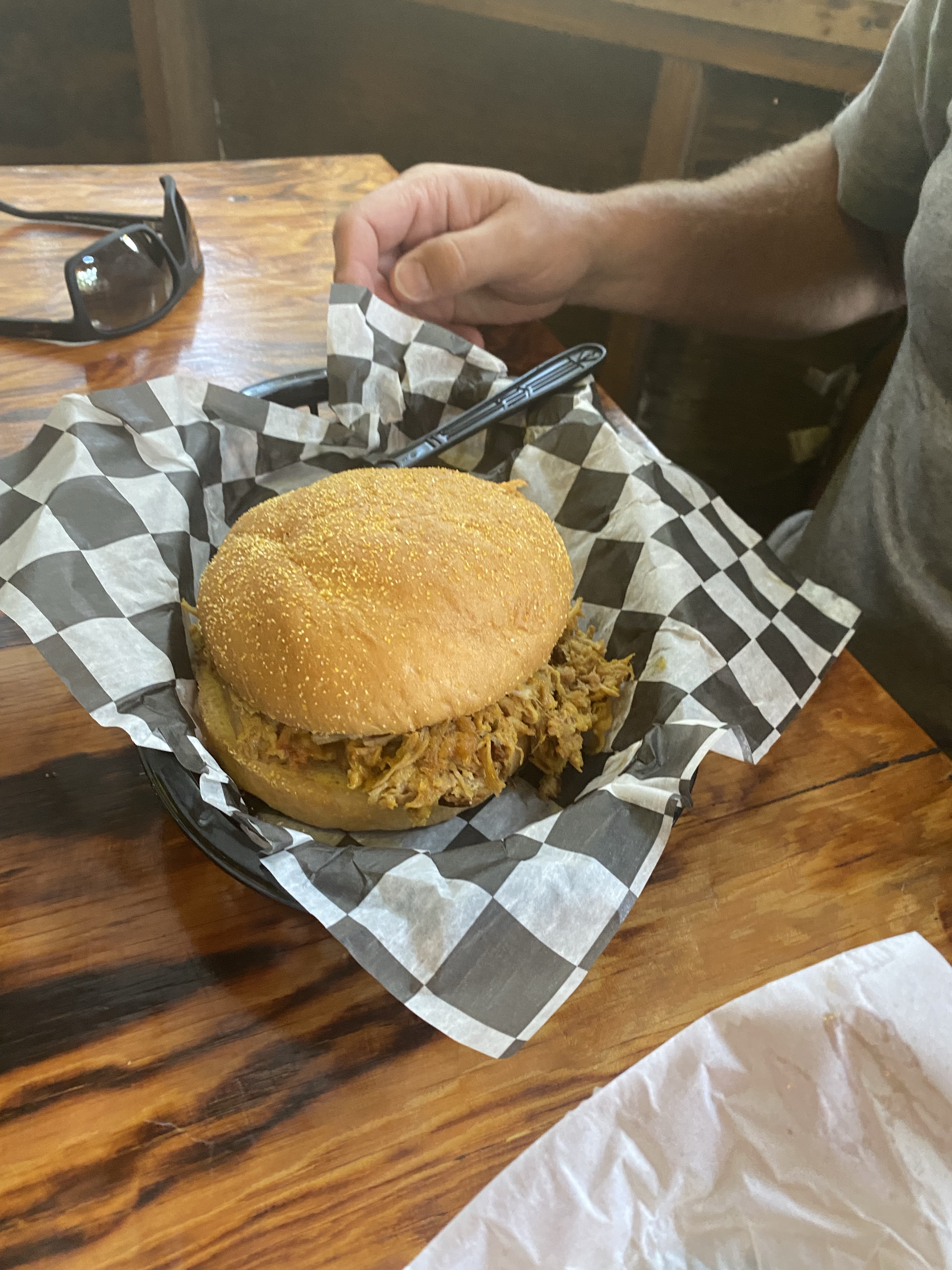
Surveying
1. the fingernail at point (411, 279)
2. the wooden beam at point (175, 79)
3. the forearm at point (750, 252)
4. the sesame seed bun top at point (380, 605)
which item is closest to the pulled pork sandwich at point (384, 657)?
the sesame seed bun top at point (380, 605)

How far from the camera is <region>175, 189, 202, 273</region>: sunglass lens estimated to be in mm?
1322

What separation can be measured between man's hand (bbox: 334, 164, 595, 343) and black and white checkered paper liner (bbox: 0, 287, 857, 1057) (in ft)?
0.44

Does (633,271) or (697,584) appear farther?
(633,271)

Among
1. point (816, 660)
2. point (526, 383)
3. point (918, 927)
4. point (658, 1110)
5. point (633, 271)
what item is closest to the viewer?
point (658, 1110)

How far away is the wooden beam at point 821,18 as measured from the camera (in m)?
1.54

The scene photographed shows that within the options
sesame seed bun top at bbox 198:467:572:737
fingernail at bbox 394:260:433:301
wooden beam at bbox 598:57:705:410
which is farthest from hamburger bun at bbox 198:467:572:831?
wooden beam at bbox 598:57:705:410

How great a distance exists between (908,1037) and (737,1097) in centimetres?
12

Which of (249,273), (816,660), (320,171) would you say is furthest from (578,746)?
(320,171)

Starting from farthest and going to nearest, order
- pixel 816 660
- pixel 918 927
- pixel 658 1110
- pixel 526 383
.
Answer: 1. pixel 526 383
2. pixel 816 660
3. pixel 918 927
4. pixel 658 1110

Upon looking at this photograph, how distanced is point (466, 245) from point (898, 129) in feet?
2.07

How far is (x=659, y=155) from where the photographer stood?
201 cm

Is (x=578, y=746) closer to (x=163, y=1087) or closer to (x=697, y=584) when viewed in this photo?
(x=697, y=584)

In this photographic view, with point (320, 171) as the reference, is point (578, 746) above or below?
below

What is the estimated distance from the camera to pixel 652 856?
1.99ft
